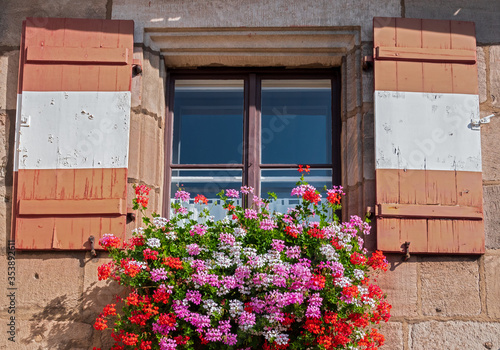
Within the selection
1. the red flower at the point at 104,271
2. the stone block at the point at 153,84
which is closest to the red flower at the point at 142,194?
the red flower at the point at 104,271

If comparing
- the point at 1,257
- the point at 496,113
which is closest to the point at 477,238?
the point at 496,113

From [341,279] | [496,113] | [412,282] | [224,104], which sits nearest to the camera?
[341,279]

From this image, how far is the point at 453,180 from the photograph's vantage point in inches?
171

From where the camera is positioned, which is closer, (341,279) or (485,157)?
(341,279)

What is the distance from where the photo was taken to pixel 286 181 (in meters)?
4.75

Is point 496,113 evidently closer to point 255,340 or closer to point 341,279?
point 341,279

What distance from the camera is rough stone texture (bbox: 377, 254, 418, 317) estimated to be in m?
4.22

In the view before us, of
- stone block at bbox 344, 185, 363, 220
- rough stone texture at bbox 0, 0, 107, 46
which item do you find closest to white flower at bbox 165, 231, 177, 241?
stone block at bbox 344, 185, 363, 220

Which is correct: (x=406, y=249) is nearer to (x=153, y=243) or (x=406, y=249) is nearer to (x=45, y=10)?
(x=153, y=243)

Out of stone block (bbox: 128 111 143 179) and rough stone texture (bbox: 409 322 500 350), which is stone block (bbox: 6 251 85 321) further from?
rough stone texture (bbox: 409 322 500 350)

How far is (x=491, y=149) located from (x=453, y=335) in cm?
111

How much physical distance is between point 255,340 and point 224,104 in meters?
1.72

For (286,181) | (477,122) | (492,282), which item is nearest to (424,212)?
(492,282)

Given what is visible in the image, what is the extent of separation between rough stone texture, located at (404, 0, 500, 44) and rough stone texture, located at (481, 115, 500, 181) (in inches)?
22.4
